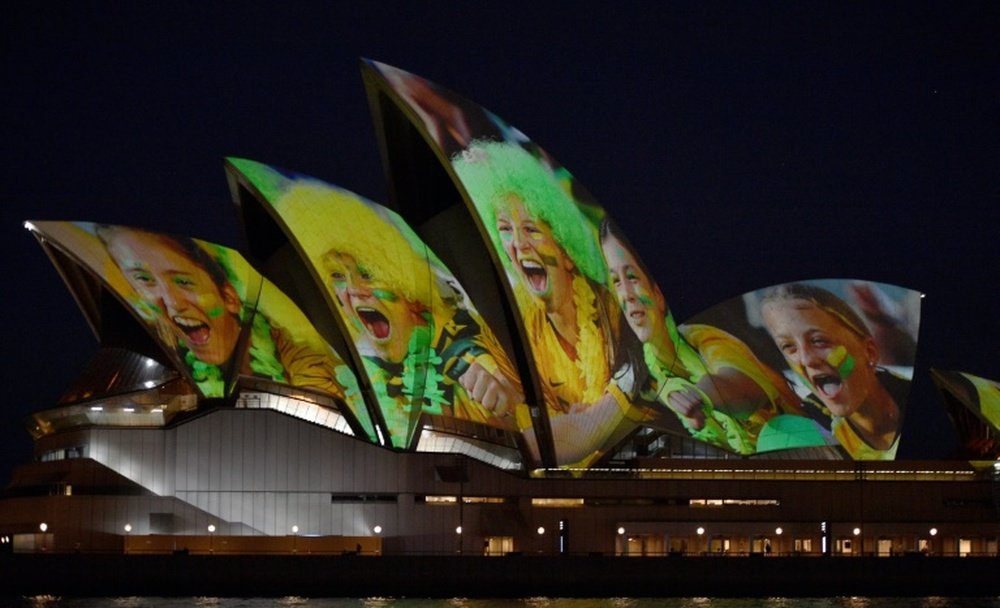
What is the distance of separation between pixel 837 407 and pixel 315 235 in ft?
75.6

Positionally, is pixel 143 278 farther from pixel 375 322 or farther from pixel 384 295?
pixel 384 295

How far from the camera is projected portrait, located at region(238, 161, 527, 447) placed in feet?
189

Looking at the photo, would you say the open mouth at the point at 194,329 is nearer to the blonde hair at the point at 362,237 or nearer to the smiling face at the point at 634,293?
the blonde hair at the point at 362,237

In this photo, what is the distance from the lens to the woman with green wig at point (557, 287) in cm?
5822

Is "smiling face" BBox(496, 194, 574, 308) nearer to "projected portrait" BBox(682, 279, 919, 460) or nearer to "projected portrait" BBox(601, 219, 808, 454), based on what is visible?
"projected portrait" BBox(601, 219, 808, 454)

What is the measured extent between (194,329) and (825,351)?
84.8ft

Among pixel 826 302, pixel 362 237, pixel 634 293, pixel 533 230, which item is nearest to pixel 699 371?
pixel 634 293

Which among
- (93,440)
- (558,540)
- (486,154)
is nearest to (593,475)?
(558,540)

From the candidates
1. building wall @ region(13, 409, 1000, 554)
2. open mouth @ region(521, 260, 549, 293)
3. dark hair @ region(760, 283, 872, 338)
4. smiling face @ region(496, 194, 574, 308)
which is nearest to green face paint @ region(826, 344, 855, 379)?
dark hair @ region(760, 283, 872, 338)

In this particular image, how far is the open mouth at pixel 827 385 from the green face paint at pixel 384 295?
1819 centimetres

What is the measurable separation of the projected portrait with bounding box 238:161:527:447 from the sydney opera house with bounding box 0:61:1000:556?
89 mm

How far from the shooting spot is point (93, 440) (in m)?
56.6

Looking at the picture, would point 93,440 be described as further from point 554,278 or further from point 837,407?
point 837,407

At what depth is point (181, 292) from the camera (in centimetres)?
5719
